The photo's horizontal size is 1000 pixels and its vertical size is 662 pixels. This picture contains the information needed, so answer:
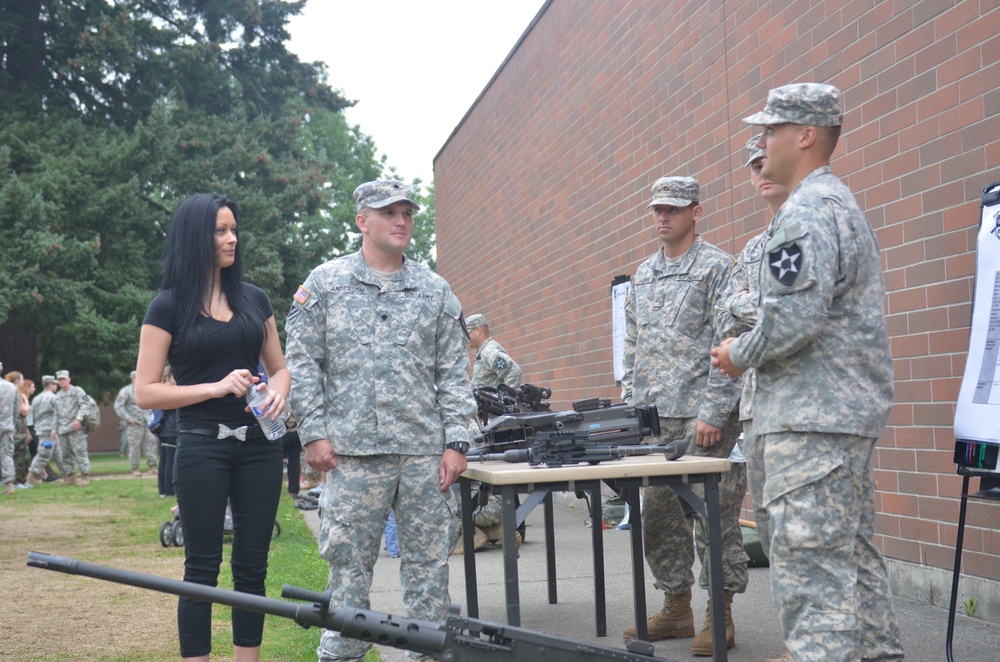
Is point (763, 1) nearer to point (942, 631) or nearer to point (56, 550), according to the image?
point (942, 631)

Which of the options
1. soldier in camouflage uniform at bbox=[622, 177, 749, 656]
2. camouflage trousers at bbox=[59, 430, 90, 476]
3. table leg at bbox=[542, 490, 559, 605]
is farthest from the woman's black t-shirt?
camouflage trousers at bbox=[59, 430, 90, 476]

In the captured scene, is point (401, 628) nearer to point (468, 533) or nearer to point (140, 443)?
point (468, 533)

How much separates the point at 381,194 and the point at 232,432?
1151 mm

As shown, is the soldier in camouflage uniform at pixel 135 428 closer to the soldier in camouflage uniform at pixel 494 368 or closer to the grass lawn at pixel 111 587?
the grass lawn at pixel 111 587

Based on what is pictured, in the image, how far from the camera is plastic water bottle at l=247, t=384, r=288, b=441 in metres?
3.98

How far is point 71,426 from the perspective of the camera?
59.7ft

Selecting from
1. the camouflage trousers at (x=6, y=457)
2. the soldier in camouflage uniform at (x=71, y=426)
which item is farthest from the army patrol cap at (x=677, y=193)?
the soldier in camouflage uniform at (x=71, y=426)

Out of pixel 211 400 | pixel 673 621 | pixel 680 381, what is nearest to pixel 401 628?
pixel 211 400

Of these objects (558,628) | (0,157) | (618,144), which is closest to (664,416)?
(558,628)

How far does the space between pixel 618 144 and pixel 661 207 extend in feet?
17.0

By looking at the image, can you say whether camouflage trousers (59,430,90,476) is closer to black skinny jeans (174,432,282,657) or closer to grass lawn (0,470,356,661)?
grass lawn (0,470,356,661)

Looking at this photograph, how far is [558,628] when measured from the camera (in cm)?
570

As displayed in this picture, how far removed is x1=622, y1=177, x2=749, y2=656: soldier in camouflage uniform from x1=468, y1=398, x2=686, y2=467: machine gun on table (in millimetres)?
267

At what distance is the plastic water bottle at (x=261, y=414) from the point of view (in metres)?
3.98
